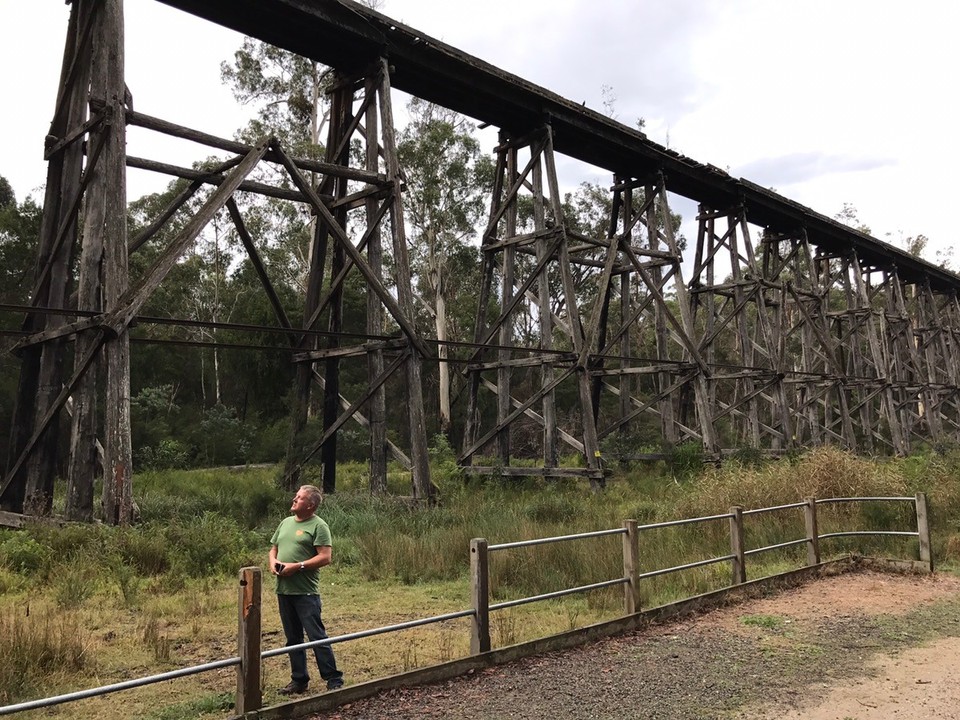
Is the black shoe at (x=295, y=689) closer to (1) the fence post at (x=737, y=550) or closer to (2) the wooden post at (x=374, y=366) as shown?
(1) the fence post at (x=737, y=550)

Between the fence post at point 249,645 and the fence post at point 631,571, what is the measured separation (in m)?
2.91

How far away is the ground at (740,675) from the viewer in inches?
150

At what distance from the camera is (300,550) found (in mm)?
4078

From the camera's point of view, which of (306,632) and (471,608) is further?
(471,608)

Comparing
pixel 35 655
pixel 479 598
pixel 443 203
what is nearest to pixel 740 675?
pixel 479 598

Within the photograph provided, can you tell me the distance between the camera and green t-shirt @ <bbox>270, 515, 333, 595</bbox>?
13.4 feet

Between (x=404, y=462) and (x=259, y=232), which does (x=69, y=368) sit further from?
(x=259, y=232)

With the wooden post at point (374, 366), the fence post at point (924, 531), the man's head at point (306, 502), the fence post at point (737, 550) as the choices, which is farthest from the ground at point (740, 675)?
the wooden post at point (374, 366)

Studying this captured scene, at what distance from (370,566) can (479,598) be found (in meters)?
2.97

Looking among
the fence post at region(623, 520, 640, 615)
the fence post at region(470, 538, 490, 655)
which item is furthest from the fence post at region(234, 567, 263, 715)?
the fence post at region(623, 520, 640, 615)

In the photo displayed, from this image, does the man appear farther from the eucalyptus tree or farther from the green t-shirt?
the eucalyptus tree

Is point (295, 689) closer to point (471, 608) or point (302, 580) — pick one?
point (302, 580)

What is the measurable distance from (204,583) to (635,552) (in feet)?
11.8

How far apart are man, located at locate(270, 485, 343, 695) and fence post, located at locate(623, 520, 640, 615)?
2330 mm
